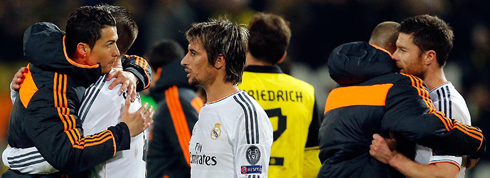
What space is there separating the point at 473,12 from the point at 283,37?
15.7 ft

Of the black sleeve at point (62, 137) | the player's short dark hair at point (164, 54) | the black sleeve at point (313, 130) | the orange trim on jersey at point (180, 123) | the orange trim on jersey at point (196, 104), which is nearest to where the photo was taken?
the black sleeve at point (62, 137)

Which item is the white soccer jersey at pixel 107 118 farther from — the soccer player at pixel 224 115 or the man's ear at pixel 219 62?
the man's ear at pixel 219 62

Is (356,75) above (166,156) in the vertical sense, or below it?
above

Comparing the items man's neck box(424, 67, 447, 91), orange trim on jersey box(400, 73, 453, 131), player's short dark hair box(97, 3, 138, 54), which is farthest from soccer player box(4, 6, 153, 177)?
man's neck box(424, 67, 447, 91)

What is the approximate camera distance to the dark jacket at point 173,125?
231 inches

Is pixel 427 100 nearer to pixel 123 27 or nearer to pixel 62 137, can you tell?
pixel 123 27

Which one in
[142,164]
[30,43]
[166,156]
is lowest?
[166,156]

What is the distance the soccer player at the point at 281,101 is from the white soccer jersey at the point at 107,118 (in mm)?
1381

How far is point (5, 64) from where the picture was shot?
9.78 metres

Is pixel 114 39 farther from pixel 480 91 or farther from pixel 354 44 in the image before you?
pixel 480 91

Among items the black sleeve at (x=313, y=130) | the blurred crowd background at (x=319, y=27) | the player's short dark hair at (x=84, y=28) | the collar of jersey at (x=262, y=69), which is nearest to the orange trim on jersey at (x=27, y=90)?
the player's short dark hair at (x=84, y=28)

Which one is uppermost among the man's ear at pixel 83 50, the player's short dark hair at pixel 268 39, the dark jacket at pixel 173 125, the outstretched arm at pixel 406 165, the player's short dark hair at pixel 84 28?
the player's short dark hair at pixel 84 28

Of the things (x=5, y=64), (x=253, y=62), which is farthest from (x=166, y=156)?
(x=5, y=64)

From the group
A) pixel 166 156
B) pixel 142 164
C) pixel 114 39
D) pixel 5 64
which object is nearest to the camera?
pixel 114 39
